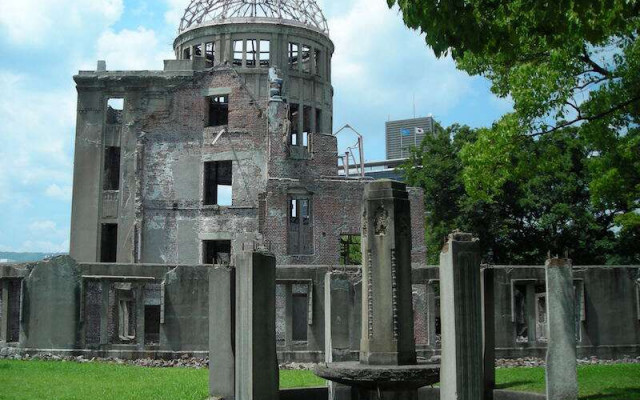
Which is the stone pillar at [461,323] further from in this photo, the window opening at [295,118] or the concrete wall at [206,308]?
the window opening at [295,118]

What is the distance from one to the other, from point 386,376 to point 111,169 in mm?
25621

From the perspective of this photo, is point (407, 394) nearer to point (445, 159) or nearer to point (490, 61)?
point (490, 61)

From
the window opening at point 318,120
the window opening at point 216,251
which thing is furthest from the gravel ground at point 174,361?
the window opening at point 318,120

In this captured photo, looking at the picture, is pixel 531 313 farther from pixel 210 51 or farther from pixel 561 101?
pixel 210 51

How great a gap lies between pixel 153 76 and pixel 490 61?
1756 centimetres

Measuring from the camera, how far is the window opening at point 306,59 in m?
36.5

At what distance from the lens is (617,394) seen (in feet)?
40.8

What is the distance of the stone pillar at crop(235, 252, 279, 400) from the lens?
962 centimetres

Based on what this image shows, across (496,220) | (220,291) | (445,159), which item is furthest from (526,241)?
(220,291)

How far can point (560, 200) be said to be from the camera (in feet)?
113

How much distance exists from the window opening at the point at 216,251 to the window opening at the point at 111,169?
4.59m

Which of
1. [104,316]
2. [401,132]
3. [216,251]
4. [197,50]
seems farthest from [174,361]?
[401,132]

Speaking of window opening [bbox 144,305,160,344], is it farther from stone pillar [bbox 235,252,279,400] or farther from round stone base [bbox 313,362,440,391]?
round stone base [bbox 313,362,440,391]

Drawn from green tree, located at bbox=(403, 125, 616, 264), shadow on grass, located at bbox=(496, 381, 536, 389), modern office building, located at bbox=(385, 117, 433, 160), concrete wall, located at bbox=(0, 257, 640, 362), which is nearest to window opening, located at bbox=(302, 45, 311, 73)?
green tree, located at bbox=(403, 125, 616, 264)
